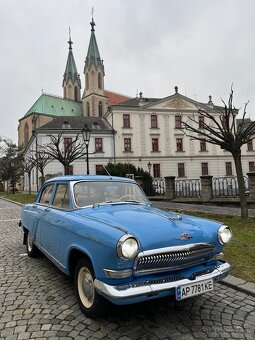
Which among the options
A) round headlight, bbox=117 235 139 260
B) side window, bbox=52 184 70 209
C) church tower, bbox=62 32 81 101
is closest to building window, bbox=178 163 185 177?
church tower, bbox=62 32 81 101

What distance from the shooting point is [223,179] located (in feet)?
54.5

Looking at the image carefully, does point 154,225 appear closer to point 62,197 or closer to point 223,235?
point 223,235

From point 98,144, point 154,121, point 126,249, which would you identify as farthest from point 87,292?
point 154,121

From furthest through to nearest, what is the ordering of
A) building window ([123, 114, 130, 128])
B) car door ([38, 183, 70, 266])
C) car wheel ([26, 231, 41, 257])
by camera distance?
1. building window ([123, 114, 130, 128])
2. car wheel ([26, 231, 41, 257])
3. car door ([38, 183, 70, 266])

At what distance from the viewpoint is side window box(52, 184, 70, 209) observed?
16.0ft

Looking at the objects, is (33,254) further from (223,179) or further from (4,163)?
(4,163)

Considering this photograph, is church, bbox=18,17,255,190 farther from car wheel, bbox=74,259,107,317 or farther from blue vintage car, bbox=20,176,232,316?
car wheel, bbox=74,259,107,317

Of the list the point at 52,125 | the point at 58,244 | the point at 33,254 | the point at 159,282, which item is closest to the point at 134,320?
the point at 159,282

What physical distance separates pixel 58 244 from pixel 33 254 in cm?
256

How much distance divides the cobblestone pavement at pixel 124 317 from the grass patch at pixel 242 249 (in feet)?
2.14

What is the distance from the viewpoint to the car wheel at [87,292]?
360cm

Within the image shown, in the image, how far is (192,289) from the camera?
3.46 metres

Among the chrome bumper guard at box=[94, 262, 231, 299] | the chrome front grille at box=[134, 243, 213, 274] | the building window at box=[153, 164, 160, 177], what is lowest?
the chrome bumper guard at box=[94, 262, 231, 299]

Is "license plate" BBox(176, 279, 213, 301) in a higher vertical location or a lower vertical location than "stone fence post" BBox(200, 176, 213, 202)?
lower
